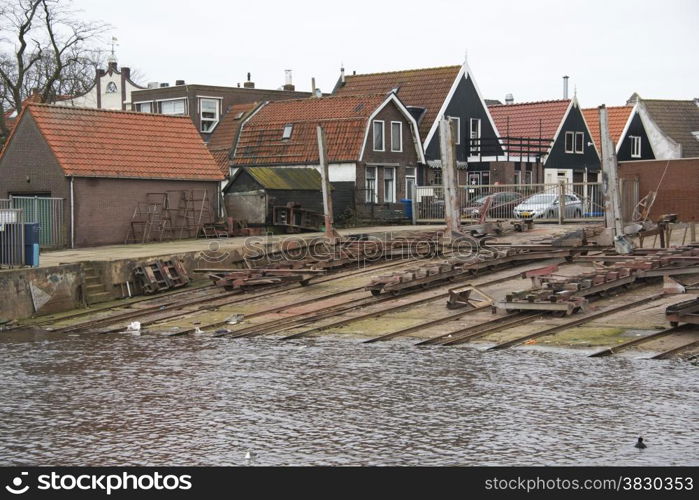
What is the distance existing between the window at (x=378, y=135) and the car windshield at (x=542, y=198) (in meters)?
7.87

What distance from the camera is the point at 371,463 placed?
36.4 ft

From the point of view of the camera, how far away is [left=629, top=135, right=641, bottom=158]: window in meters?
65.1

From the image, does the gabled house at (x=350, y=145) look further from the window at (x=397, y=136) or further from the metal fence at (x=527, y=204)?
the metal fence at (x=527, y=204)

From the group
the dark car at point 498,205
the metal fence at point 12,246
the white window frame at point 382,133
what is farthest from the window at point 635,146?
the metal fence at point 12,246

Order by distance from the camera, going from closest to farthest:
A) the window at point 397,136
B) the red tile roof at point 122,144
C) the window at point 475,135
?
the red tile roof at point 122,144 → the window at point 397,136 → the window at point 475,135

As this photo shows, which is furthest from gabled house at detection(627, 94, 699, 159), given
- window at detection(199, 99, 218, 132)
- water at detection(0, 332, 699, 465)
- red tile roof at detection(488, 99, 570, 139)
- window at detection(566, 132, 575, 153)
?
water at detection(0, 332, 699, 465)

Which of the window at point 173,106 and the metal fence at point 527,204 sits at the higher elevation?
the window at point 173,106

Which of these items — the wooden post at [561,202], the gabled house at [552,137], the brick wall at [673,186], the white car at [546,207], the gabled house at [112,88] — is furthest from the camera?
the gabled house at [112,88]

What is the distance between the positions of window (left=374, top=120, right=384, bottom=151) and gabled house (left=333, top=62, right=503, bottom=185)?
374 cm

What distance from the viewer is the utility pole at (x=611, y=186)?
88.3 feet

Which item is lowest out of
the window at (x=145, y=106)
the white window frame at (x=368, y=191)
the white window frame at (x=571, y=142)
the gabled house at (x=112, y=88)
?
the white window frame at (x=368, y=191)

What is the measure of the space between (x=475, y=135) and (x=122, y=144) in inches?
920

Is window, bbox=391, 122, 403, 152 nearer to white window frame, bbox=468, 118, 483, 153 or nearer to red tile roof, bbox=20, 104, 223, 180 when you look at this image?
white window frame, bbox=468, 118, 483, 153
